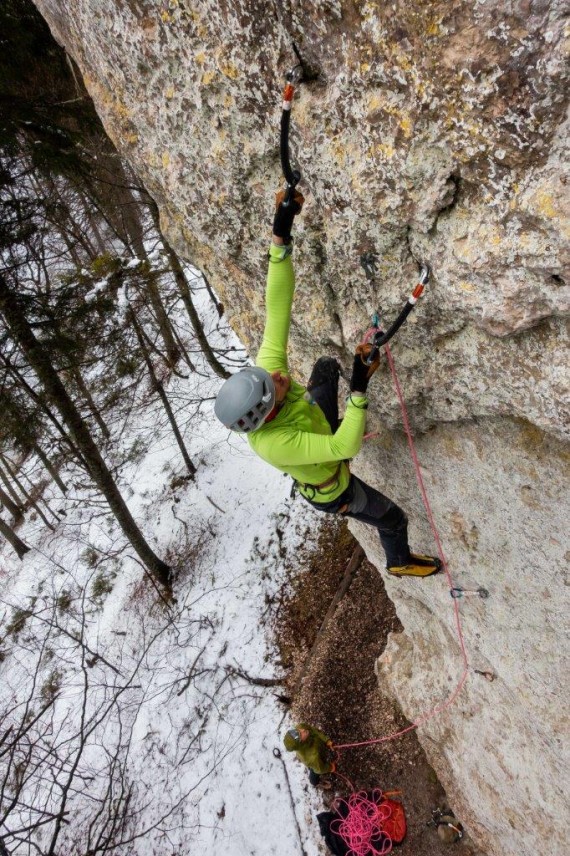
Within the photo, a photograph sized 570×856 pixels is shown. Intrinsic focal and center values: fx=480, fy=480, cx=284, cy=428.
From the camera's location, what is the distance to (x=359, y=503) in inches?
156

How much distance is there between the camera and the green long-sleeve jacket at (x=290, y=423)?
9.11ft

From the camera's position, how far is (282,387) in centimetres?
314

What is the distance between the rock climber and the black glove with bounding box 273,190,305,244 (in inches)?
243

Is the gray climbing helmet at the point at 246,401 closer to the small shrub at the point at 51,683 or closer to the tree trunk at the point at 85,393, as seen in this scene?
the tree trunk at the point at 85,393

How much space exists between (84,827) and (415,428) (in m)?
8.72

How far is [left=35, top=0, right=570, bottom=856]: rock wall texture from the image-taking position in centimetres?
190

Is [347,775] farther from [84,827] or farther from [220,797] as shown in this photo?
[84,827]

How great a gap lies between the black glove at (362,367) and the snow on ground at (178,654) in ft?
14.3

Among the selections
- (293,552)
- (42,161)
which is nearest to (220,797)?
(293,552)

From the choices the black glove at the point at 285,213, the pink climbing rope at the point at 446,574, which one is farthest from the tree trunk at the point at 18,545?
the black glove at the point at 285,213

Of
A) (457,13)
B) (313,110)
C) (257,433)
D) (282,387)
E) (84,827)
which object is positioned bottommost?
(84,827)

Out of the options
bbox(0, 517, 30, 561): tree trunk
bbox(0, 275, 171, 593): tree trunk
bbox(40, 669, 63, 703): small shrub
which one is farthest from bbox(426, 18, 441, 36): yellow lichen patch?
bbox(0, 517, 30, 561): tree trunk

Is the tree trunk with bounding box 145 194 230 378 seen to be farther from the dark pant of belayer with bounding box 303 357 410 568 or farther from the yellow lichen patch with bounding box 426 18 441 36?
the yellow lichen patch with bounding box 426 18 441 36

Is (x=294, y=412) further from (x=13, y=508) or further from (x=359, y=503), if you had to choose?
(x=13, y=508)
